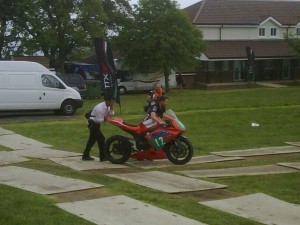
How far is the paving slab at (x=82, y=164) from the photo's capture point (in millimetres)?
10396

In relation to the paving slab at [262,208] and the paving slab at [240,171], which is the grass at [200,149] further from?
the paving slab at [240,171]

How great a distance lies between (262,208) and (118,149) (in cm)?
451

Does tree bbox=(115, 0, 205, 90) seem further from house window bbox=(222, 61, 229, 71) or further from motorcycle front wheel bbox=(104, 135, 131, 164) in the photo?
motorcycle front wheel bbox=(104, 135, 131, 164)

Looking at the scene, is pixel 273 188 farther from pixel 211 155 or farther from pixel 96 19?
pixel 96 19

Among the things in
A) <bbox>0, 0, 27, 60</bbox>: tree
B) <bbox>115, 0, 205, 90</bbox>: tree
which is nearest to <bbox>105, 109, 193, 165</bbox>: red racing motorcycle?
<bbox>115, 0, 205, 90</bbox>: tree

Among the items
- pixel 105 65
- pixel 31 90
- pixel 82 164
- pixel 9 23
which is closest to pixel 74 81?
Result: pixel 31 90

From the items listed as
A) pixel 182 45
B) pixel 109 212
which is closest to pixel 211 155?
pixel 109 212

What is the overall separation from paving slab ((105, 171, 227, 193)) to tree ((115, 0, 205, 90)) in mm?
30243

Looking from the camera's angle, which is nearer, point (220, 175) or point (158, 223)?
point (158, 223)

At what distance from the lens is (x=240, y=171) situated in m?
9.97

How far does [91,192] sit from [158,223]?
72.6 inches

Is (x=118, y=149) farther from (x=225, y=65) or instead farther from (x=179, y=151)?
(x=225, y=65)

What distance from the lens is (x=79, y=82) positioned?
3203 centimetres

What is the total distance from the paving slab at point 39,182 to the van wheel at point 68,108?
1338 centimetres
